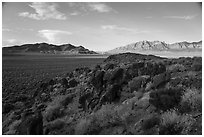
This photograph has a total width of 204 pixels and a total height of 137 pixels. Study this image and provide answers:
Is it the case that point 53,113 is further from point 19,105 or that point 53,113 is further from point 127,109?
point 19,105

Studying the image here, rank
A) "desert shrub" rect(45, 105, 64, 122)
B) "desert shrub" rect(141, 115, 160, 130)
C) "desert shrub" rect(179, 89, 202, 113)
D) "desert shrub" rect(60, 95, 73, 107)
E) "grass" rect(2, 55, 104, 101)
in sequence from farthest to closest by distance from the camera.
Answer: "grass" rect(2, 55, 104, 101) < "desert shrub" rect(60, 95, 73, 107) < "desert shrub" rect(45, 105, 64, 122) < "desert shrub" rect(179, 89, 202, 113) < "desert shrub" rect(141, 115, 160, 130)

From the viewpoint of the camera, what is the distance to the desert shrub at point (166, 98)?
9227 millimetres

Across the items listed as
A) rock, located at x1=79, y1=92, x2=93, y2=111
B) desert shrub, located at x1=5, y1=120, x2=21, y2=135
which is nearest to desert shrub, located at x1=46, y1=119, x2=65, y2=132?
desert shrub, located at x1=5, y1=120, x2=21, y2=135

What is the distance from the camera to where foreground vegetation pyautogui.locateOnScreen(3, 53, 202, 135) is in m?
8.27

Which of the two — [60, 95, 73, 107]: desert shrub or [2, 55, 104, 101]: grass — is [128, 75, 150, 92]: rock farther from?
[2, 55, 104, 101]: grass

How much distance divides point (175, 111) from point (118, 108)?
270cm

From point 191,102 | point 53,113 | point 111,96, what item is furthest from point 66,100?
point 191,102

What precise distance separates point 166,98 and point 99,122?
2.93m

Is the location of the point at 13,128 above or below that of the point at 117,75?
below

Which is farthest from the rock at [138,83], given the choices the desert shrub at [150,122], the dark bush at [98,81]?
the desert shrub at [150,122]

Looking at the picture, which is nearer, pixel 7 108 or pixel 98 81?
pixel 7 108

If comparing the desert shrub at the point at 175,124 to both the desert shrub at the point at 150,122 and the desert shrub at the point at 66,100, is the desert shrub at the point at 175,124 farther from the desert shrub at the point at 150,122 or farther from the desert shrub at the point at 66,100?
the desert shrub at the point at 66,100

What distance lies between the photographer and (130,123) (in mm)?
9031

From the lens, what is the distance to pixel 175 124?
7.83 meters
